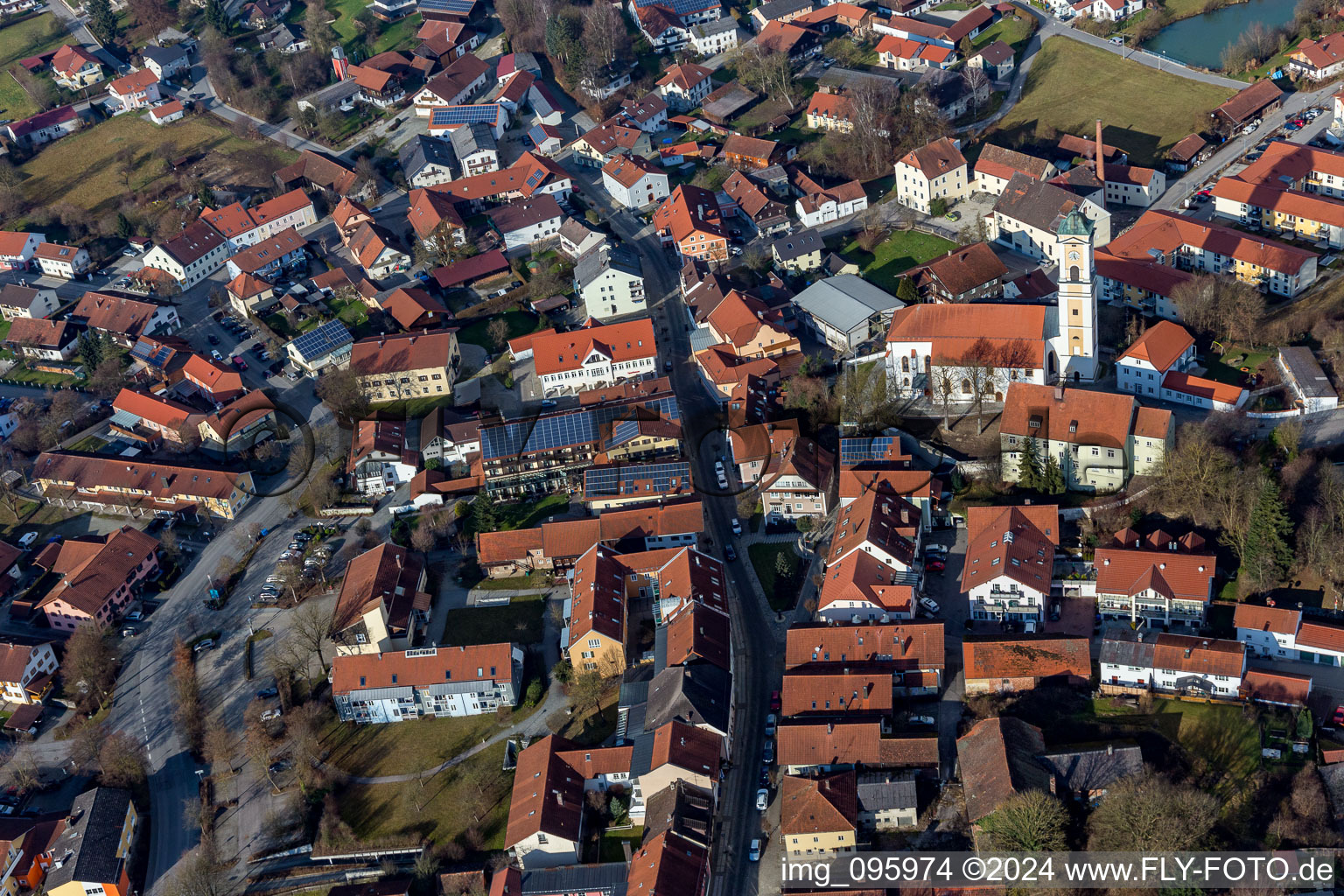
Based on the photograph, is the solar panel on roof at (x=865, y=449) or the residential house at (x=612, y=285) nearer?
the solar panel on roof at (x=865, y=449)

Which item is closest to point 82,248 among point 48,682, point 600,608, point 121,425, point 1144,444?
point 121,425

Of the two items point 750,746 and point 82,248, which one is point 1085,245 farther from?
point 82,248

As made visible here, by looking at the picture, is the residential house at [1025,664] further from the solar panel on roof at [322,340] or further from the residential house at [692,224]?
the solar panel on roof at [322,340]

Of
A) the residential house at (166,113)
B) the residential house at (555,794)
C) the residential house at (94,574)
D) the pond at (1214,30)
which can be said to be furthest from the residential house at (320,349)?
the pond at (1214,30)

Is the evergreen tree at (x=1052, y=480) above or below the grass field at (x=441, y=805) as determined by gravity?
above

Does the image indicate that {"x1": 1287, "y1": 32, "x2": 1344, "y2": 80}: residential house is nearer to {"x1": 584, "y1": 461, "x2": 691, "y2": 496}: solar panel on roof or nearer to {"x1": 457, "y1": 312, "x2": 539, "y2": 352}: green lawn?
{"x1": 584, "y1": 461, "x2": 691, "y2": 496}: solar panel on roof

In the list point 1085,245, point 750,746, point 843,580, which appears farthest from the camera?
point 1085,245

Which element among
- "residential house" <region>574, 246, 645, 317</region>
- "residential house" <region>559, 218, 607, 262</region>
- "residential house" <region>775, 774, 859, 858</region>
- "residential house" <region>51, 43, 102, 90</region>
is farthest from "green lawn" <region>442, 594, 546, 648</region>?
"residential house" <region>51, 43, 102, 90</region>
